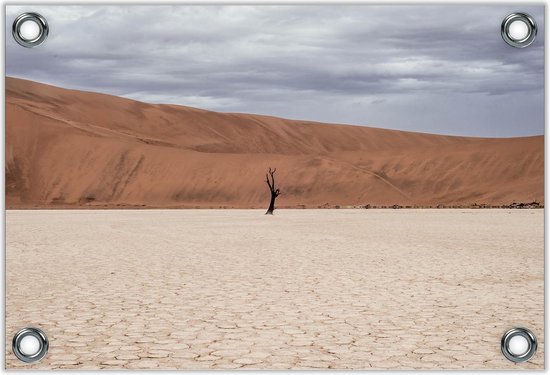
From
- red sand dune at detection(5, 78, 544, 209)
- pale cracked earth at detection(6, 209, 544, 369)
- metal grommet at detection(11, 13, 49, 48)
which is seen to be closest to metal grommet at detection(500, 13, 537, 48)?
pale cracked earth at detection(6, 209, 544, 369)

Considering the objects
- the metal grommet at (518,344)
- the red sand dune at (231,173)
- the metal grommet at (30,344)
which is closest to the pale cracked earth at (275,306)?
the metal grommet at (518,344)

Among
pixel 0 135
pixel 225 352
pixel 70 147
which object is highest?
pixel 70 147

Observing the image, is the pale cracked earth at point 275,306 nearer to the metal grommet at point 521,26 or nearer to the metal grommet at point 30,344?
the metal grommet at point 30,344

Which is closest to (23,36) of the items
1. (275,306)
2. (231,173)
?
(275,306)

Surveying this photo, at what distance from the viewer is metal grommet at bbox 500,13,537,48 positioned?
3.34 meters

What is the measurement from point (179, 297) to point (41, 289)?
1734 millimetres

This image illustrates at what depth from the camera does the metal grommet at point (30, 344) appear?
301 centimetres

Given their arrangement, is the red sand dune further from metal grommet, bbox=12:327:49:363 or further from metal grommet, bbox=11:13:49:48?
metal grommet, bbox=12:327:49:363

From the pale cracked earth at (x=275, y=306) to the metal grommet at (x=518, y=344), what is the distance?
312mm

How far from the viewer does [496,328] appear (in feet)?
18.1

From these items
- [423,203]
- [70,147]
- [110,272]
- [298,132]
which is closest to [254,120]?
[298,132]

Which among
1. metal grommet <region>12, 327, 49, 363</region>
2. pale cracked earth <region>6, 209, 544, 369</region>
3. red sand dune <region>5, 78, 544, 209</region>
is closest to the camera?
metal grommet <region>12, 327, 49, 363</region>

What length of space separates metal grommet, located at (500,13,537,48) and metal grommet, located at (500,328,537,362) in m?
1.33

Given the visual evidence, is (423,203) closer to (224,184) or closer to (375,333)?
(224,184)
